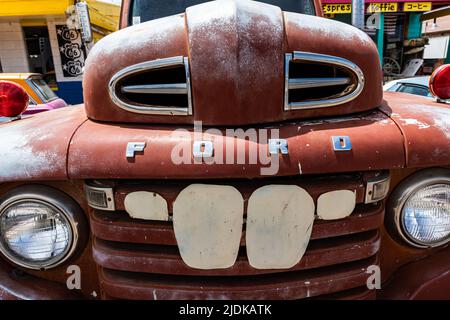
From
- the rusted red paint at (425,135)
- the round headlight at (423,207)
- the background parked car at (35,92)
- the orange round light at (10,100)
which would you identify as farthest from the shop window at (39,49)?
the round headlight at (423,207)

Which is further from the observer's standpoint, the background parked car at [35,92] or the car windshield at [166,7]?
the background parked car at [35,92]

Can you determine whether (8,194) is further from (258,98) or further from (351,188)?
(351,188)

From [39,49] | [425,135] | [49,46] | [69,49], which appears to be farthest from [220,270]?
[39,49]

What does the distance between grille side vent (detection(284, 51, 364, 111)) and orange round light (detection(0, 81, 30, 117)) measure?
1.46 m

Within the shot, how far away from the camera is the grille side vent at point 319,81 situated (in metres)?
1.58

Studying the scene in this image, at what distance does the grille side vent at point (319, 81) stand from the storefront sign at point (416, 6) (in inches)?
614

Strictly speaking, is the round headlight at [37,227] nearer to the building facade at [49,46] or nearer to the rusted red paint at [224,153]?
the rusted red paint at [224,153]

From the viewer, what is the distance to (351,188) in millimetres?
1476

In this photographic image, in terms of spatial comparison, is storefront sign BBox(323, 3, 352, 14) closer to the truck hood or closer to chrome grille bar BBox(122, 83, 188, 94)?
the truck hood

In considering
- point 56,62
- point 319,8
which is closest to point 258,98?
point 319,8

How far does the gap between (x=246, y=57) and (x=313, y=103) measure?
37 cm

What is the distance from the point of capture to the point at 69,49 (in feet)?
49.0
